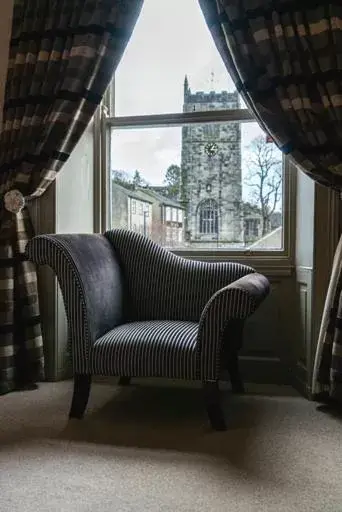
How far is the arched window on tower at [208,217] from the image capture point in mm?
2961

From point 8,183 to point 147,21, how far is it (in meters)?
1.35

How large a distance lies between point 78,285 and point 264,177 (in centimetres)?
141

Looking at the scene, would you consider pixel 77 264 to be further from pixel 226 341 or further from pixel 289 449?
pixel 289 449

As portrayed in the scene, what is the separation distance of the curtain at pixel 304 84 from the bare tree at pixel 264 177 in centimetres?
50

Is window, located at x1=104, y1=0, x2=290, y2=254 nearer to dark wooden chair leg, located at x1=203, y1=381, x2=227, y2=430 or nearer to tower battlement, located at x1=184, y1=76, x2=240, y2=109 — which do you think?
tower battlement, located at x1=184, y1=76, x2=240, y2=109

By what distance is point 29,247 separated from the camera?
206 centimetres

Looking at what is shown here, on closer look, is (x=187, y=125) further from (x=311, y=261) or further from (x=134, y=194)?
(x=311, y=261)

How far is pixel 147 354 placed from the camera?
2002 millimetres

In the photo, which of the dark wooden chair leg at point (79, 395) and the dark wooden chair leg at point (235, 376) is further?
the dark wooden chair leg at point (235, 376)

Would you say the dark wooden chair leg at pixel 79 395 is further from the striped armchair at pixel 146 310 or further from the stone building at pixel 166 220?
the stone building at pixel 166 220

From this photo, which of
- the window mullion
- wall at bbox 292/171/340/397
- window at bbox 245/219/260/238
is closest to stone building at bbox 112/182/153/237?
the window mullion

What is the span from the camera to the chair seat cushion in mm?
1976

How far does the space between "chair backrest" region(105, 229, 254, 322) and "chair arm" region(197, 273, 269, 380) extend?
492 mm

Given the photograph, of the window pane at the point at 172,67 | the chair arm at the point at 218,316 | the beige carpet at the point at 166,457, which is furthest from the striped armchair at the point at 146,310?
the window pane at the point at 172,67
